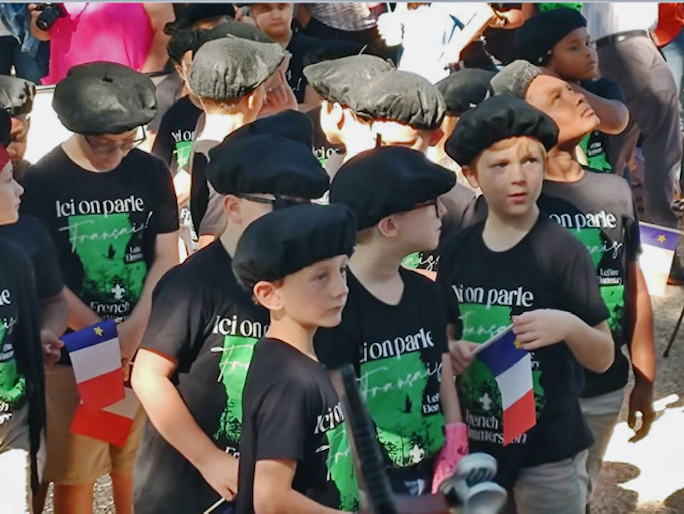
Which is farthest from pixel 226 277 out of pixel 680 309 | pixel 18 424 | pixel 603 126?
pixel 680 309

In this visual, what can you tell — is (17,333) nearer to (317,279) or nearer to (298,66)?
(317,279)

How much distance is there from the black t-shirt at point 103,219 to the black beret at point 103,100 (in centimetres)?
14

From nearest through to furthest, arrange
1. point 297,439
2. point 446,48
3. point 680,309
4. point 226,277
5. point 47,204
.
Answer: point 297,439 → point 226,277 → point 47,204 → point 446,48 → point 680,309

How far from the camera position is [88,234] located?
3.22 m

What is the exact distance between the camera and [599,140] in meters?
3.92

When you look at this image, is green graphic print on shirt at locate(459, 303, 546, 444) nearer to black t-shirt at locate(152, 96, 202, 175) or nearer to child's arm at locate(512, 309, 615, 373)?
child's arm at locate(512, 309, 615, 373)

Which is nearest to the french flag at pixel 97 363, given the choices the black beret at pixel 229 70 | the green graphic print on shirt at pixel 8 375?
the green graphic print on shirt at pixel 8 375

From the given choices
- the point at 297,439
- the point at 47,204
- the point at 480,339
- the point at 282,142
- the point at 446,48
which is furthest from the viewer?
the point at 446,48

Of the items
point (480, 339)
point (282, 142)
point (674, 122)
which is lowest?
point (674, 122)

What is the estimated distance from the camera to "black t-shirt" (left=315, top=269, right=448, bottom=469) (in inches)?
95.0

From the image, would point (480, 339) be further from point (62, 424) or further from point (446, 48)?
point (446, 48)

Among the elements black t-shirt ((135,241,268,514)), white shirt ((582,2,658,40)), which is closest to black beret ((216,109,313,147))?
black t-shirt ((135,241,268,514))

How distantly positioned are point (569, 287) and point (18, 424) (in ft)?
4.51

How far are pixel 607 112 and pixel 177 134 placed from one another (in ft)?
4.73
